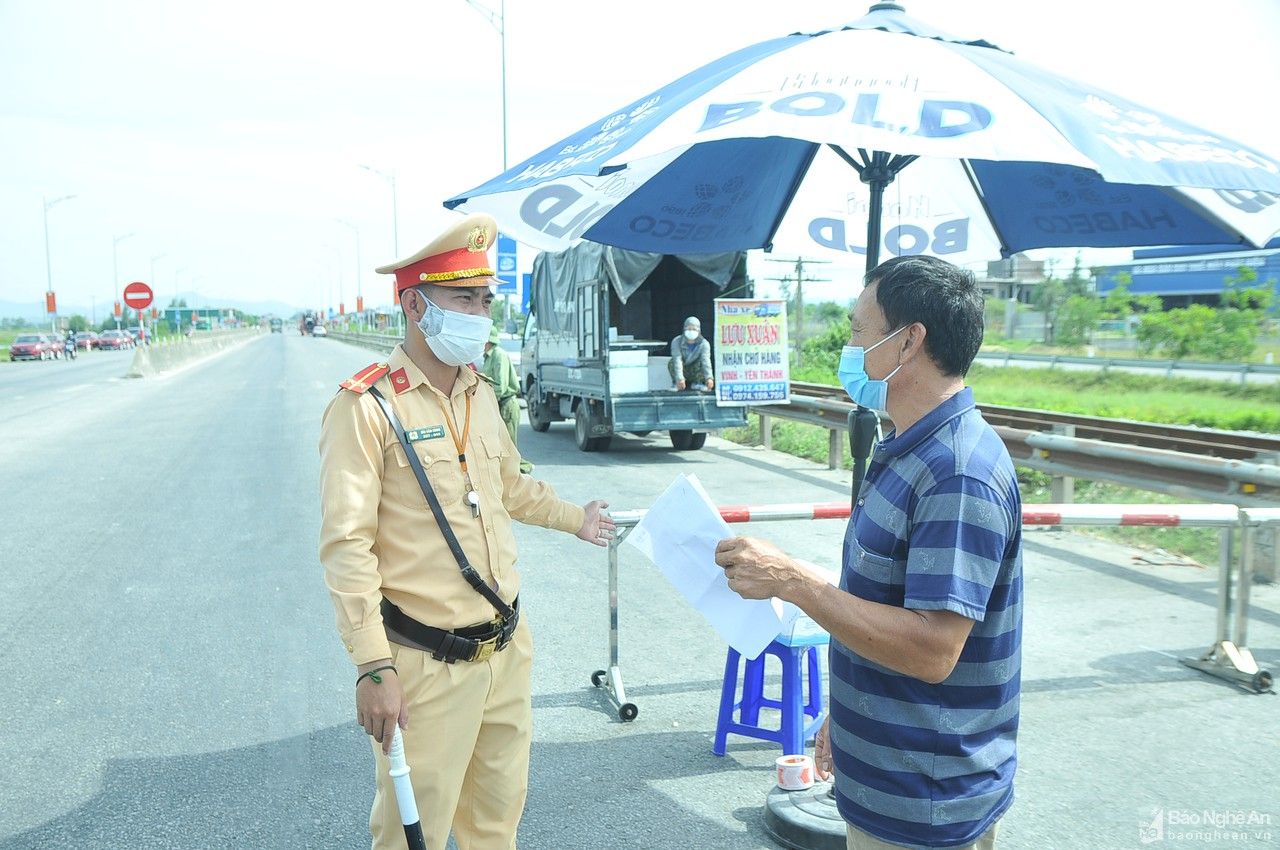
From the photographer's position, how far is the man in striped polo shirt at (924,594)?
1.98m

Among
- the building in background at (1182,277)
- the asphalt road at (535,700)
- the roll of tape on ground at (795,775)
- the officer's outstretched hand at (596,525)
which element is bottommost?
the asphalt road at (535,700)

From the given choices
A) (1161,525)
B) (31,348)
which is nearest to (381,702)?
(1161,525)

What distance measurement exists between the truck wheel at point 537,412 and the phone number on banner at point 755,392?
4.41 metres

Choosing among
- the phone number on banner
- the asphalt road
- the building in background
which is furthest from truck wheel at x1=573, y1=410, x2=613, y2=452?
the building in background

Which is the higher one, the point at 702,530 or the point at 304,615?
the point at 702,530

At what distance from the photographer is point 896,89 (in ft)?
11.0

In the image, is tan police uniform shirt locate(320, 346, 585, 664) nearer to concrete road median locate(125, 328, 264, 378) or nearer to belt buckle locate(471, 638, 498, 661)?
belt buckle locate(471, 638, 498, 661)

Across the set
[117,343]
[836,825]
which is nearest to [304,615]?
[836,825]

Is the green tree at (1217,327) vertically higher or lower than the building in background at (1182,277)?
lower

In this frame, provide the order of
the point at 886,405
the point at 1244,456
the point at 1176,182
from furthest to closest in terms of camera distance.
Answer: the point at 1244,456 → the point at 1176,182 → the point at 886,405

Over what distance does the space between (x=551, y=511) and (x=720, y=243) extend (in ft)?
7.95

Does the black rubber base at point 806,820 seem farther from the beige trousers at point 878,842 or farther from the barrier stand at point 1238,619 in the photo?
the barrier stand at point 1238,619

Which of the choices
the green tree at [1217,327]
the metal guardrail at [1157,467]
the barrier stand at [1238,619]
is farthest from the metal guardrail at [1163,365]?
the barrier stand at [1238,619]

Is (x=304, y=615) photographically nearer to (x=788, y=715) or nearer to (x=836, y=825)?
(x=788, y=715)
